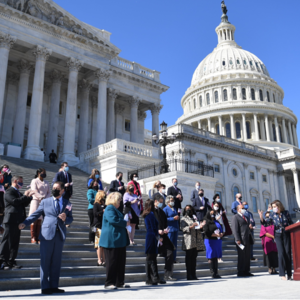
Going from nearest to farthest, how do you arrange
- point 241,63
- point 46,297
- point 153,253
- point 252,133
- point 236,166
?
1. point 46,297
2. point 153,253
3. point 236,166
4. point 252,133
5. point 241,63

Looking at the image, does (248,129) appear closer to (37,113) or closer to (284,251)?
(37,113)

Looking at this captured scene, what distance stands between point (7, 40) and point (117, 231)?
24295 mm

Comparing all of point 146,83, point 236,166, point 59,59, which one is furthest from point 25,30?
point 236,166

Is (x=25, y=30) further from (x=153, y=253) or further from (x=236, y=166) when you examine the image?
(x=236, y=166)

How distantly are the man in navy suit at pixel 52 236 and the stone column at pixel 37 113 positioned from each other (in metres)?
20.0

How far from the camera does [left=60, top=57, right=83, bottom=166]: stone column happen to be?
2875 cm

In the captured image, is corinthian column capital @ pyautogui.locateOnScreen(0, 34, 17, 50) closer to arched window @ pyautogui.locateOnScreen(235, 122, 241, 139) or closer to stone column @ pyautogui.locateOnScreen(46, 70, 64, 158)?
stone column @ pyautogui.locateOnScreen(46, 70, 64, 158)

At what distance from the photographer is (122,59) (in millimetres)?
37750

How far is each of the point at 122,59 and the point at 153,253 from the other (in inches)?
1264

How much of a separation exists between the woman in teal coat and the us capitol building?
12969 mm

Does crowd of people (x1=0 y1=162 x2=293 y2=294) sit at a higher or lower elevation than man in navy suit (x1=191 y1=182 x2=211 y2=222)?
lower

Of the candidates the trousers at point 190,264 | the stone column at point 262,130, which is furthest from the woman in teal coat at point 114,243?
the stone column at point 262,130

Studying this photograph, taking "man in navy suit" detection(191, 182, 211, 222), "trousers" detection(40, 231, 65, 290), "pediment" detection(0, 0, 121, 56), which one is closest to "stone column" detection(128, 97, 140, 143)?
"pediment" detection(0, 0, 121, 56)

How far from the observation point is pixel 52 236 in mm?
6934
